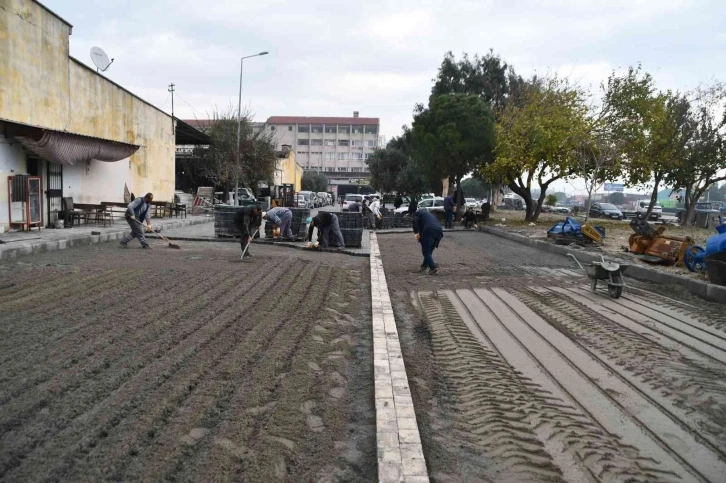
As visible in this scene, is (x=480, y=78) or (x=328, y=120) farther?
(x=328, y=120)

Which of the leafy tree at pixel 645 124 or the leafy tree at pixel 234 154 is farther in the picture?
the leafy tree at pixel 234 154

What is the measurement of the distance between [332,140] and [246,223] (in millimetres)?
83336

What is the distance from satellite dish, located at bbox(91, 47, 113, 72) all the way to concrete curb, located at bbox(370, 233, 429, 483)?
19.8 meters

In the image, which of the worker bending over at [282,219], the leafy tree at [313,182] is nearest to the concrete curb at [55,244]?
the worker bending over at [282,219]

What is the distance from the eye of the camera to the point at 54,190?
17203mm

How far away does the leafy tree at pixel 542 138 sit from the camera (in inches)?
994

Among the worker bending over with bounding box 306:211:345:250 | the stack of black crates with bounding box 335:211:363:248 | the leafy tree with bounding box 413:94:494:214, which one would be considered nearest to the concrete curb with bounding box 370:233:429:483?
the worker bending over with bounding box 306:211:345:250

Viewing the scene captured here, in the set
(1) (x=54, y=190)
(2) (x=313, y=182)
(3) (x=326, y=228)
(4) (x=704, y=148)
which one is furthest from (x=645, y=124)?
(2) (x=313, y=182)

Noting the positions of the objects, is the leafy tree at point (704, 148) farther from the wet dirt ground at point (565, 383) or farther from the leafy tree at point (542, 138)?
the wet dirt ground at point (565, 383)

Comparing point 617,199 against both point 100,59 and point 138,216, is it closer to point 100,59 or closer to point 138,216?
point 100,59

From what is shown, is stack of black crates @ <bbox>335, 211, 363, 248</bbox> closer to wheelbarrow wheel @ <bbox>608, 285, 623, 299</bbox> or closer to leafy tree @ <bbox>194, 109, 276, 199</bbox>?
wheelbarrow wheel @ <bbox>608, 285, 623, 299</bbox>

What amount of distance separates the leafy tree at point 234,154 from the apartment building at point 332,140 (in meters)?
51.7

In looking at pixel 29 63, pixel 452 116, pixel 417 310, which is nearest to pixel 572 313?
→ pixel 417 310

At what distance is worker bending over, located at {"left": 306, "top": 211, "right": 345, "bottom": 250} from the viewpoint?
1450 centimetres
